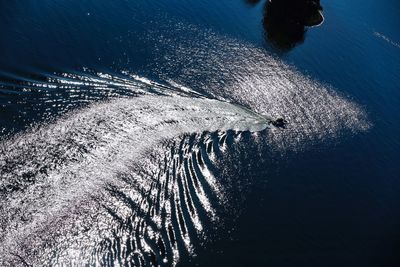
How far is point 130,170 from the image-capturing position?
23516mm

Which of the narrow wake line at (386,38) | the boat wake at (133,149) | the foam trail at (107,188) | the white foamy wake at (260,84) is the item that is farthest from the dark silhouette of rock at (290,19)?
the foam trail at (107,188)

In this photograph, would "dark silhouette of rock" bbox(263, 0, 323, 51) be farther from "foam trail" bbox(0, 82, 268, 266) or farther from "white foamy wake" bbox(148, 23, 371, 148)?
"foam trail" bbox(0, 82, 268, 266)

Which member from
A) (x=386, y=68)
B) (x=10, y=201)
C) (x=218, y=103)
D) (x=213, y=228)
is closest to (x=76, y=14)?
(x=218, y=103)

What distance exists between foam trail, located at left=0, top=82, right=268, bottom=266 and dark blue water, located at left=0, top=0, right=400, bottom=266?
15 centimetres

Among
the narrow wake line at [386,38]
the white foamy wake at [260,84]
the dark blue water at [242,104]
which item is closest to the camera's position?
the dark blue water at [242,104]

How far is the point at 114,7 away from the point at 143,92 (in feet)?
45.7

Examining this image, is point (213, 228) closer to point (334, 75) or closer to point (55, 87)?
point (55, 87)

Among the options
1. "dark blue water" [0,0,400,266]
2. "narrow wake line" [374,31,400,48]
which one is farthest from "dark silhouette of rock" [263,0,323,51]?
"narrow wake line" [374,31,400,48]

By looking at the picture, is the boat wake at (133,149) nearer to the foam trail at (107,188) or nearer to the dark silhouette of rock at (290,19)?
the foam trail at (107,188)

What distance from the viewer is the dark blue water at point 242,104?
73.9ft

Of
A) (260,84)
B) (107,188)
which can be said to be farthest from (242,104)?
(107,188)

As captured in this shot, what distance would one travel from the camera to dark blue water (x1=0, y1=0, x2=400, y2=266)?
73.9ft

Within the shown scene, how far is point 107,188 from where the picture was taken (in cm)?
2214

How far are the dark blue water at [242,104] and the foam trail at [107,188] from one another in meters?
0.15
